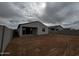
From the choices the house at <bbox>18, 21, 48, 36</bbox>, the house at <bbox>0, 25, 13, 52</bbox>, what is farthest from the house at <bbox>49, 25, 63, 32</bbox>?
the house at <bbox>0, 25, 13, 52</bbox>

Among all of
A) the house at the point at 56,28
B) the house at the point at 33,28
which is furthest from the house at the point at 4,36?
the house at the point at 56,28

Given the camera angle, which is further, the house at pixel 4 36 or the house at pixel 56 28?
the house at pixel 56 28

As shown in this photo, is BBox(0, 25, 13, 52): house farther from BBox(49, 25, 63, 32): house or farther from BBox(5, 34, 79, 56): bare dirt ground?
BBox(49, 25, 63, 32): house

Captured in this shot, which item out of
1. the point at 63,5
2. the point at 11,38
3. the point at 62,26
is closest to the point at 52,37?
the point at 62,26

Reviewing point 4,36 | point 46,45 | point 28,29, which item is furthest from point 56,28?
point 4,36

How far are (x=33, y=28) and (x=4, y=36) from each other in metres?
0.72

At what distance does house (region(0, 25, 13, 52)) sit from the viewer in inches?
106

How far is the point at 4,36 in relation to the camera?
288cm

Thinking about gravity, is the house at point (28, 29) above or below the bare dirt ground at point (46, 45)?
above

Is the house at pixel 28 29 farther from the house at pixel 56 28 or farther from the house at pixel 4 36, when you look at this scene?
the house at pixel 56 28

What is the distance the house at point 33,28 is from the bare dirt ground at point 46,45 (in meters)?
0.10

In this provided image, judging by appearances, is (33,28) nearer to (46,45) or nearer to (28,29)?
(28,29)

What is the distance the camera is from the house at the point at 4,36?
2688mm

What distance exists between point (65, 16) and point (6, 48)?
5.22 feet
